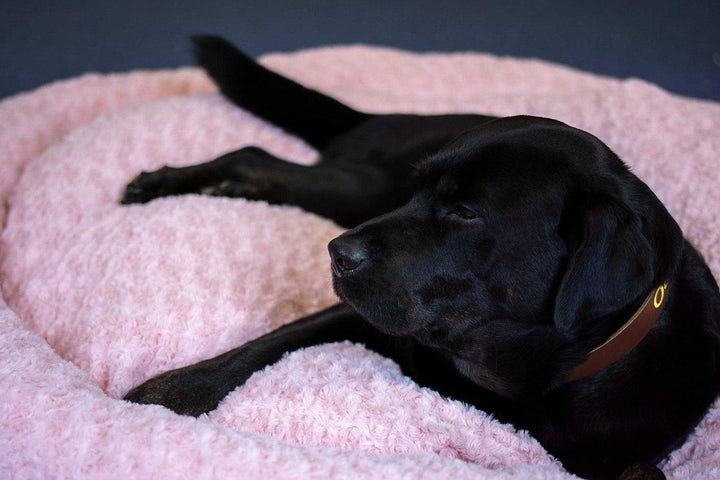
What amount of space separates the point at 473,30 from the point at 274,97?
1823 millimetres

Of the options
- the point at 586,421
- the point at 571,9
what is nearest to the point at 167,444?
the point at 586,421

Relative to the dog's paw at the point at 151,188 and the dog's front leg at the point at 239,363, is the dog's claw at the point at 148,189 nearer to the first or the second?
the dog's paw at the point at 151,188

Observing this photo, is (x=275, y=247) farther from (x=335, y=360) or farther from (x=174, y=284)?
(x=335, y=360)

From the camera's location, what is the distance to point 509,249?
1427mm

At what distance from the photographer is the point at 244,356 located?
1675 mm

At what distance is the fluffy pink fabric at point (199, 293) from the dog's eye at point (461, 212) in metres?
0.38

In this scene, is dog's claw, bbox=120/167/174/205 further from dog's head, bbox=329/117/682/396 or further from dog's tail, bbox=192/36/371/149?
dog's head, bbox=329/117/682/396

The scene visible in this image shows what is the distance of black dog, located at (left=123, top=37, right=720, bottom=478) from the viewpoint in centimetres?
139

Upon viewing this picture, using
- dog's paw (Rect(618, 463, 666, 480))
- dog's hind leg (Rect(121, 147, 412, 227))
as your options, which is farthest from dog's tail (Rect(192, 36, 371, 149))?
dog's paw (Rect(618, 463, 666, 480))

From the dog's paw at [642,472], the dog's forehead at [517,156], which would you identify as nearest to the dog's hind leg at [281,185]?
the dog's forehead at [517,156]

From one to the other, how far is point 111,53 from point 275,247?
177cm

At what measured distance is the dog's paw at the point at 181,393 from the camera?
157 centimetres

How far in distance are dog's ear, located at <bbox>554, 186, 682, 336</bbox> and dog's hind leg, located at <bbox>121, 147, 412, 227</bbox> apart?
890mm

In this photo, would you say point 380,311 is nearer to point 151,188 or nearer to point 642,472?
point 642,472
